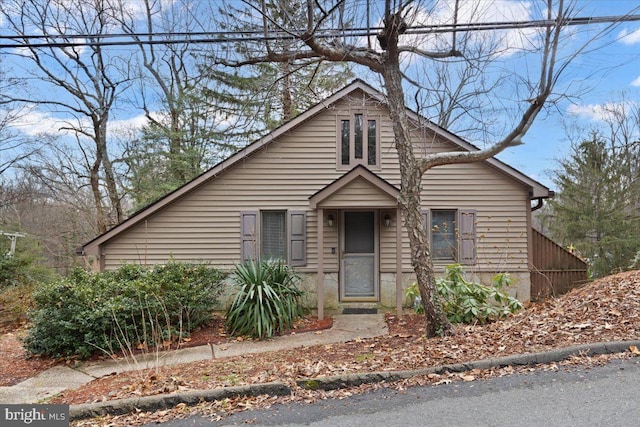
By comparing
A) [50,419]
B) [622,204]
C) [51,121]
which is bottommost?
[50,419]

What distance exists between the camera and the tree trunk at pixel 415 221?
196 inches

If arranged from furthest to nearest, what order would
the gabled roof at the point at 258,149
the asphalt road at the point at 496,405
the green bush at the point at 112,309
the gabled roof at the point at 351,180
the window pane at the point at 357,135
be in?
the window pane at the point at 357,135
the gabled roof at the point at 258,149
the gabled roof at the point at 351,180
the green bush at the point at 112,309
the asphalt road at the point at 496,405

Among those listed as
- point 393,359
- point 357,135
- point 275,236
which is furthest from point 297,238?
point 393,359

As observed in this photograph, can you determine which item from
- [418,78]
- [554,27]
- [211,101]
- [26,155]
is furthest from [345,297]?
[26,155]

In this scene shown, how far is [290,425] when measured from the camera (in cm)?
299

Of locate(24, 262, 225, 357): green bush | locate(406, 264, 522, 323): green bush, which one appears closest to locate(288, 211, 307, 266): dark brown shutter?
locate(24, 262, 225, 357): green bush

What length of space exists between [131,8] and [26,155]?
7.13 meters

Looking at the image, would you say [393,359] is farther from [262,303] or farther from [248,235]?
[248,235]

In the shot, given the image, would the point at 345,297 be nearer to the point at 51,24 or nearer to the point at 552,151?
the point at 552,151

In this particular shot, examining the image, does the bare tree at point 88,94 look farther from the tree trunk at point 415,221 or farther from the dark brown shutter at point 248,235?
the tree trunk at point 415,221

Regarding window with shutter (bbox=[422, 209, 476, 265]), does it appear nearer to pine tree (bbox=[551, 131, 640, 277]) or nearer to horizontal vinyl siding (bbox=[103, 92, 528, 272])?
horizontal vinyl siding (bbox=[103, 92, 528, 272])

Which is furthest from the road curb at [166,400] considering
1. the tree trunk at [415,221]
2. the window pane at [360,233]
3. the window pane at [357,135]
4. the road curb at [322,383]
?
the window pane at [357,135]

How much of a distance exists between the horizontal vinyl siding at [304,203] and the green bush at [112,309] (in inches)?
56.7

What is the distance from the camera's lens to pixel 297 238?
8.43 m
